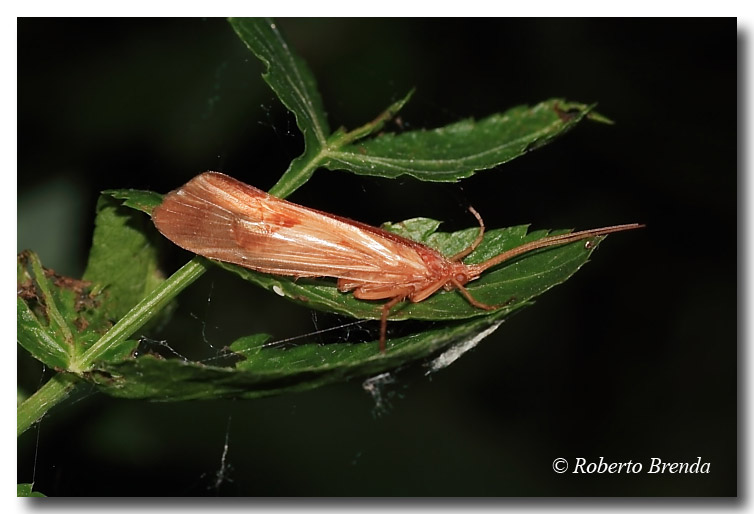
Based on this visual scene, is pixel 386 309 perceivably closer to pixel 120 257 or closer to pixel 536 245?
pixel 536 245

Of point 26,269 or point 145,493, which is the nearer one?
point 26,269

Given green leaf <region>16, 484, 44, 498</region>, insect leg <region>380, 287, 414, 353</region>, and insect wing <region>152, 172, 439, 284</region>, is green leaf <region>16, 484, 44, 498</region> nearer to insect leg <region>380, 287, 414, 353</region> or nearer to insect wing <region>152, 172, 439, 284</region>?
insect wing <region>152, 172, 439, 284</region>

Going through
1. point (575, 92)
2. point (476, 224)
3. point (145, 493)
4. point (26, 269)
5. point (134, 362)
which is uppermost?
point (575, 92)

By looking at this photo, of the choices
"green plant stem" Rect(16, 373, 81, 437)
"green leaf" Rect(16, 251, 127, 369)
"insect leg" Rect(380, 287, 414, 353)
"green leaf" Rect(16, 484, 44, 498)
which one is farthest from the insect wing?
"green leaf" Rect(16, 484, 44, 498)

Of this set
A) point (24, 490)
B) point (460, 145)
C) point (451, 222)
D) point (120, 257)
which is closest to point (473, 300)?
point (460, 145)

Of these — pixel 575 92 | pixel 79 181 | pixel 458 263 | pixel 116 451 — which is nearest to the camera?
pixel 458 263

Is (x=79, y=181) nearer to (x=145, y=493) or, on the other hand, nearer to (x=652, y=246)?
(x=145, y=493)

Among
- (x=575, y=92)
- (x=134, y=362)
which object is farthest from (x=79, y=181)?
(x=575, y=92)

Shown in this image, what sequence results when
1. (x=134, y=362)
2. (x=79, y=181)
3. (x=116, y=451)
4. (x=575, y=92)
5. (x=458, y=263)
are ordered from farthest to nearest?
(x=575, y=92)
(x=116, y=451)
(x=79, y=181)
(x=458, y=263)
(x=134, y=362)
